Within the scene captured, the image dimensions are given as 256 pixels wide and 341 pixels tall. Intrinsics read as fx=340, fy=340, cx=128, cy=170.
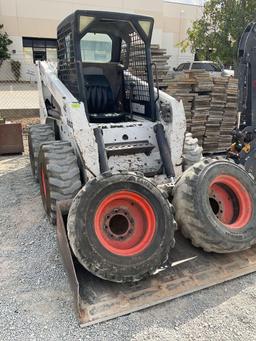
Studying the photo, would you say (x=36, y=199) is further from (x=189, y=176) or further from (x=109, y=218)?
(x=189, y=176)

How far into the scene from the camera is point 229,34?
444 inches

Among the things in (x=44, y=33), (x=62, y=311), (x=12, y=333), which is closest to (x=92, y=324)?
(x=62, y=311)

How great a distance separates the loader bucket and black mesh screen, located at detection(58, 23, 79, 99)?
7.25 ft

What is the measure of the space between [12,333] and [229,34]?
1117 centimetres

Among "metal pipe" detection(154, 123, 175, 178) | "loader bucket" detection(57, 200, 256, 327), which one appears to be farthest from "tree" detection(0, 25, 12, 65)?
"loader bucket" detection(57, 200, 256, 327)

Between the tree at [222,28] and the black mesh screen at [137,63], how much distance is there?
21.8 ft

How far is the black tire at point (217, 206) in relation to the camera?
3.55 metres

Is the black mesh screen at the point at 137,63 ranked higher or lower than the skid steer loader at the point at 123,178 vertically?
higher

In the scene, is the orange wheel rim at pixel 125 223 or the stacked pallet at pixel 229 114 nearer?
the orange wheel rim at pixel 125 223

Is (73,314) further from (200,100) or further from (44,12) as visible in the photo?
(44,12)

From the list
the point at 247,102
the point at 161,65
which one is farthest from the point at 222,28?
the point at 247,102

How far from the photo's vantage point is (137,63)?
213 inches

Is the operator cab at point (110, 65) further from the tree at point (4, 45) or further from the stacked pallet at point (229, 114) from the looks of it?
the tree at point (4, 45)

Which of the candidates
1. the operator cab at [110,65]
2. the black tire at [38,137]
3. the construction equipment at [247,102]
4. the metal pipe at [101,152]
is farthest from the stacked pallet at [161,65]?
the metal pipe at [101,152]
